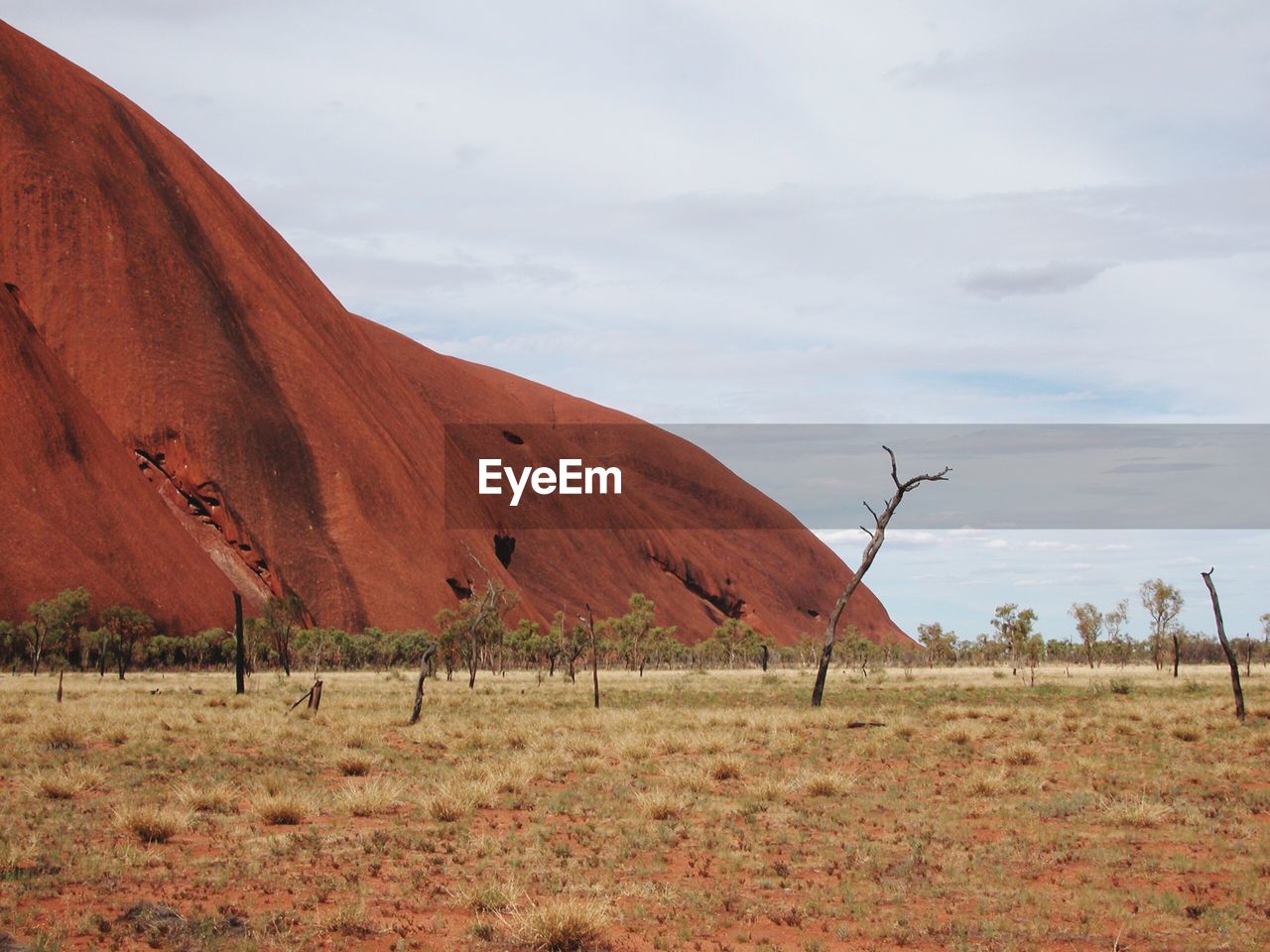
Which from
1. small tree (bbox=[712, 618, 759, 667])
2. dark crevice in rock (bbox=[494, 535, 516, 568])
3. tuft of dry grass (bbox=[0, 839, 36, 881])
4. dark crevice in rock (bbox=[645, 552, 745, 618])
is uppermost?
dark crevice in rock (bbox=[494, 535, 516, 568])

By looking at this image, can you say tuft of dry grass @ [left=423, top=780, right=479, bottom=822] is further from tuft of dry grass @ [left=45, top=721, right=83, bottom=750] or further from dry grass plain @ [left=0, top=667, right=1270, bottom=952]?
tuft of dry grass @ [left=45, top=721, right=83, bottom=750]

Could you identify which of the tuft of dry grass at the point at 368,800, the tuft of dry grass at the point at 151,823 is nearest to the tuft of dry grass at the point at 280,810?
the tuft of dry grass at the point at 368,800

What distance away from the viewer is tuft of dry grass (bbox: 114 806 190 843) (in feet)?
35.4

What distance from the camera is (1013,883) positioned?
29.7 ft

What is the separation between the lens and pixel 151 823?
10820 millimetres

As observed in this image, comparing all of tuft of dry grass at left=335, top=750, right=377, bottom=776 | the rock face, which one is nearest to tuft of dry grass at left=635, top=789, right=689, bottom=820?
tuft of dry grass at left=335, top=750, right=377, bottom=776

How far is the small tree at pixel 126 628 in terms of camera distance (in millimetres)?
54656

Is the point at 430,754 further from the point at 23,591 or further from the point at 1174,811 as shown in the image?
the point at 23,591

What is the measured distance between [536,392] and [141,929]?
12805cm

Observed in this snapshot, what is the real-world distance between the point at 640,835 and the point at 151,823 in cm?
476

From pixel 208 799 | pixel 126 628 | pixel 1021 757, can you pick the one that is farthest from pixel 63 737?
pixel 126 628

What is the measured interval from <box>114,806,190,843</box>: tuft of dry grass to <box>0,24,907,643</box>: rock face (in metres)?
49.8

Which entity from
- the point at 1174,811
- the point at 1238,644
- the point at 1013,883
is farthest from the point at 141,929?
the point at 1238,644

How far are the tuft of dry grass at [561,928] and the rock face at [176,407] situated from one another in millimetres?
55167
